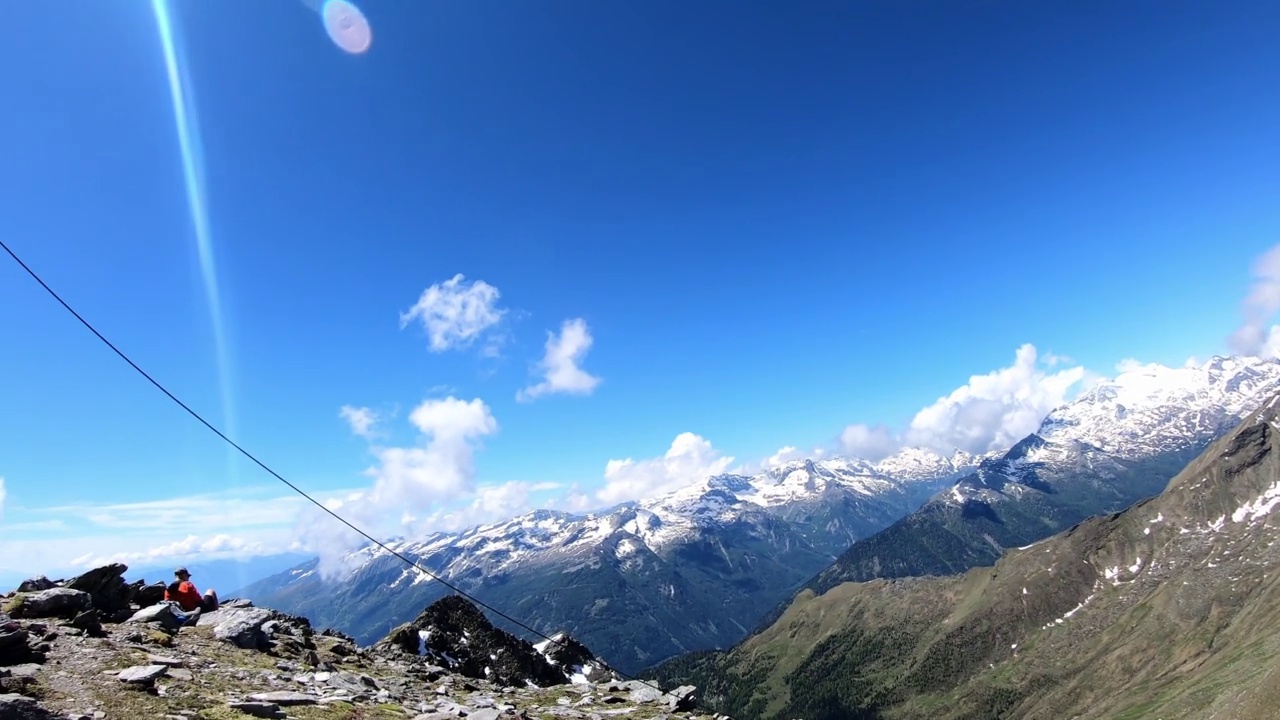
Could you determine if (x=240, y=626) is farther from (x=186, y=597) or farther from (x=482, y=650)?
(x=482, y=650)

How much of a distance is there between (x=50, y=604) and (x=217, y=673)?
33.2 feet

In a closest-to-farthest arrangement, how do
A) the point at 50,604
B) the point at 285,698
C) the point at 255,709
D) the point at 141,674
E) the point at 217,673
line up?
the point at 255,709, the point at 141,674, the point at 285,698, the point at 217,673, the point at 50,604

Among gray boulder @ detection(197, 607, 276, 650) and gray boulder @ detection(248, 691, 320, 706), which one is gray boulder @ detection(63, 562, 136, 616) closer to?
gray boulder @ detection(197, 607, 276, 650)

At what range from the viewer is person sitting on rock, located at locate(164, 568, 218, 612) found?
1297 inches

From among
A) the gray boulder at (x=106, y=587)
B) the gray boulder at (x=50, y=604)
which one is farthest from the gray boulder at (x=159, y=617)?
the gray boulder at (x=50, y=604)

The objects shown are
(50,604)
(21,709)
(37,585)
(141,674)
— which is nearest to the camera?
(21,709)

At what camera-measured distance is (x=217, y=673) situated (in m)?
22.1

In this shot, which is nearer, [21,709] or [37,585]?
[21,709]

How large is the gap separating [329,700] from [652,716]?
16.9 metres

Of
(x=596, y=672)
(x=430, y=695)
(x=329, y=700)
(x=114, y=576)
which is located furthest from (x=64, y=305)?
Answer: (x=596, y=672)

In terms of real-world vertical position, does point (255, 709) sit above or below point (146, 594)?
below

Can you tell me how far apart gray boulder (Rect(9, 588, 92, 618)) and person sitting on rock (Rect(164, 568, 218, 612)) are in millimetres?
6046

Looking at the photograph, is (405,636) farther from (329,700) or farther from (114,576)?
(329,700)

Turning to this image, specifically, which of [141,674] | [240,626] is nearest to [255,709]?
[141,674]
